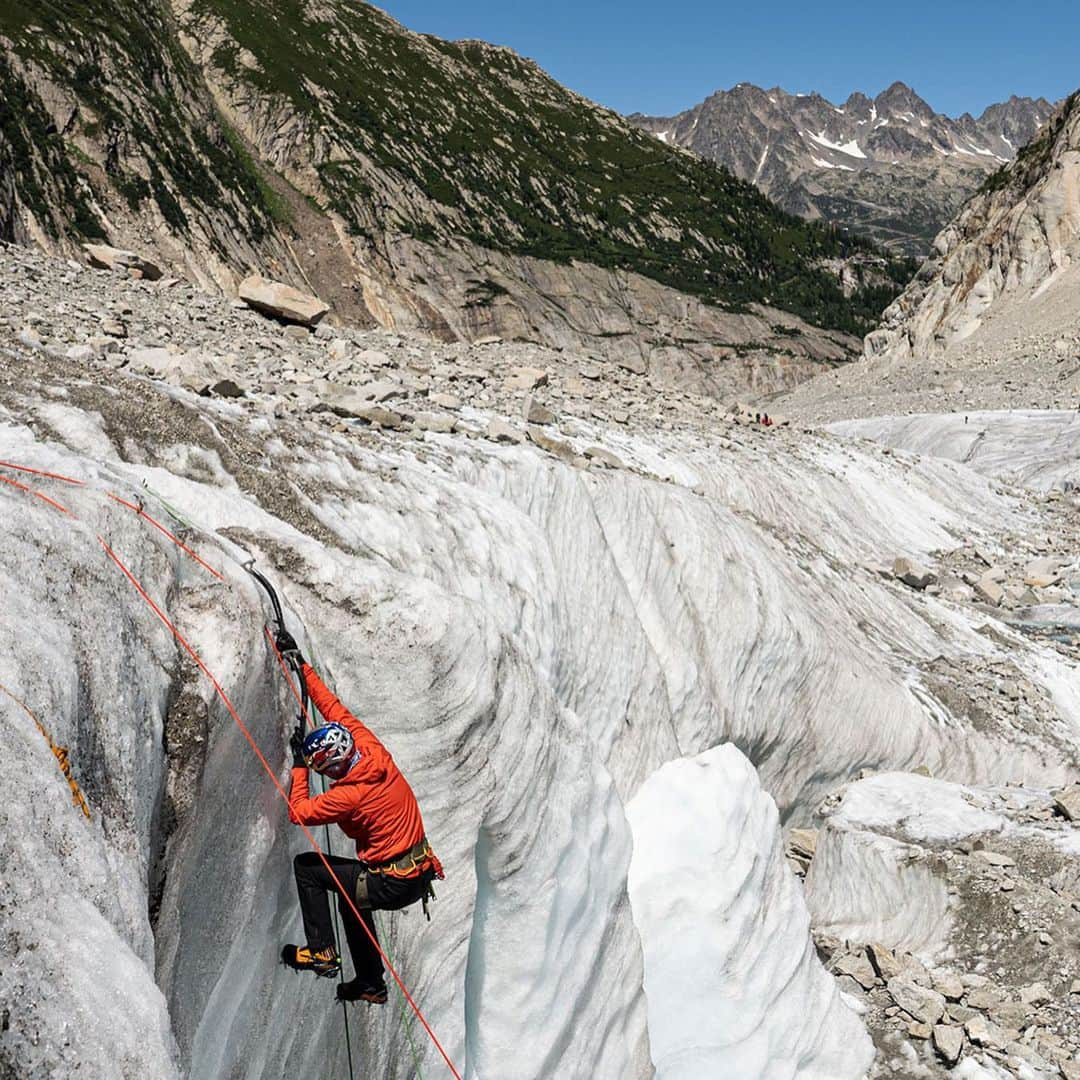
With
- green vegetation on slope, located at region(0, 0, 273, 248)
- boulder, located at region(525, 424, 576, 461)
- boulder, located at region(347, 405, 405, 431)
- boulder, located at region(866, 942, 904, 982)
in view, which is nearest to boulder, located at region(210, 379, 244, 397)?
boulder, located at region(347, 405, 405, 431)

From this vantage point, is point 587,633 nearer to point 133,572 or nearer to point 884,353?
point 133,572

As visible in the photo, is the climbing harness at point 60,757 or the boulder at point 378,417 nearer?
the climbing harness at point 60,757

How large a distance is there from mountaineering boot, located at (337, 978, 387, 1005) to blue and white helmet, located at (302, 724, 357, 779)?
5.26 ft

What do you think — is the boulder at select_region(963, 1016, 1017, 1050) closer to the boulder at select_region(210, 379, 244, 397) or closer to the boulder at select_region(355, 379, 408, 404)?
the boulder at select_region(210, 379, 244, 397)

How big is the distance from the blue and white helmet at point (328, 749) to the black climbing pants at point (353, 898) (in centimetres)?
72

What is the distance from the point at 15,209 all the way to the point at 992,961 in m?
38.1

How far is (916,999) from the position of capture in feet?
34.2

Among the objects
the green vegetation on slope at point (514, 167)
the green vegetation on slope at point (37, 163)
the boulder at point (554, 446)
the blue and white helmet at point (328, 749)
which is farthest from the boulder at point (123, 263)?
the green vegetation on slope at point (514, 167)

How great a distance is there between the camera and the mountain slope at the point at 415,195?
5003 cm

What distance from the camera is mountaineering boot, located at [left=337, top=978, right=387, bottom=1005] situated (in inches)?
240

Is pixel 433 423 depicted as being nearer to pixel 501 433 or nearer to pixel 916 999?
pixel 501 433

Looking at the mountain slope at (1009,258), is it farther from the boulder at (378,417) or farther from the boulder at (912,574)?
the boulder at (378,417)

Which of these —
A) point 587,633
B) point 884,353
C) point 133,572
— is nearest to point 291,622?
point 133,572

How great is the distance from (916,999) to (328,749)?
841cm
